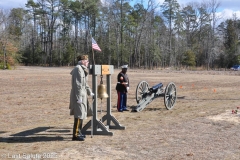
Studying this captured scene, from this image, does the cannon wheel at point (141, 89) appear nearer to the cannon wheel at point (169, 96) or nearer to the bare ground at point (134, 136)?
the bare ground at point (134, 136)

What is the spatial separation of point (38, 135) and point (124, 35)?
205ft

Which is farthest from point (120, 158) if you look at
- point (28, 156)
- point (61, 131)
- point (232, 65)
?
point (232, 65)

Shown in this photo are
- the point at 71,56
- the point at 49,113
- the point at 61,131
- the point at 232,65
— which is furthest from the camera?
the point at 71,56

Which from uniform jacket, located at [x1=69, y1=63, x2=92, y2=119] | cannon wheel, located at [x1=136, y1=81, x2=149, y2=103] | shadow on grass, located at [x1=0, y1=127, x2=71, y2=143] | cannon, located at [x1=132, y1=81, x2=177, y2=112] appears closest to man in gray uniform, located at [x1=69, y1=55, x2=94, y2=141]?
uniform jacket, located at [x1=69, y1=63, x2=92, y2=119]

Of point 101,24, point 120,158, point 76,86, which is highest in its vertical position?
point 101,24

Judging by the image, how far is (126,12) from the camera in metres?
66.4

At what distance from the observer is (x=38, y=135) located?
23.0 ft

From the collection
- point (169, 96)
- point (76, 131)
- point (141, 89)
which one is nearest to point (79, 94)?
point (76, 131)

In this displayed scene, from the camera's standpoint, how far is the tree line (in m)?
65.5

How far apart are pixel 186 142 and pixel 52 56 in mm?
69589

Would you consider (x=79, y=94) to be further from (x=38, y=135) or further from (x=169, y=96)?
(x=169, y=96)

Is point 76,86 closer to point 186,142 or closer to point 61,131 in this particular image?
point 61,131

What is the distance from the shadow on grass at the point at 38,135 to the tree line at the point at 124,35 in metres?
54.6

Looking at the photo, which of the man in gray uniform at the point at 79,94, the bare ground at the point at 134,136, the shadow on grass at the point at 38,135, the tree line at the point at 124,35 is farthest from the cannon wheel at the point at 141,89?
the tree line at the point at 124,35
